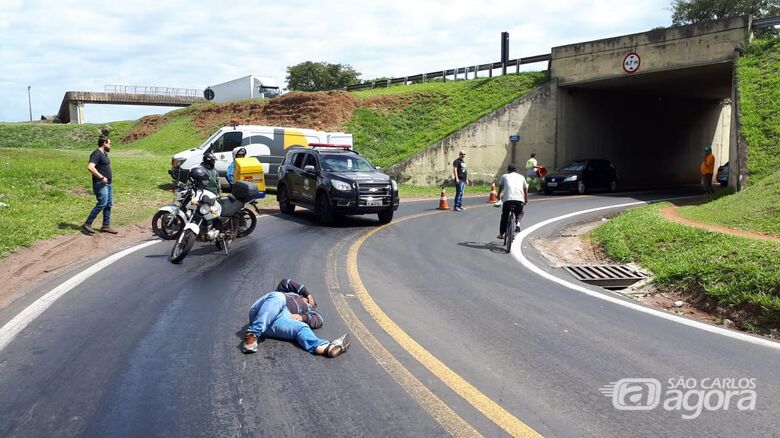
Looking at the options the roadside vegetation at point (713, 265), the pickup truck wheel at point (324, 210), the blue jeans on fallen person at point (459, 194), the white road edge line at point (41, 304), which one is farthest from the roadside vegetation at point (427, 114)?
the white road edge line at point (41, 304)

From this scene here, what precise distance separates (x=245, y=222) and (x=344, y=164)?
391 cm

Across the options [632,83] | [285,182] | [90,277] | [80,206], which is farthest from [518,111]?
[90,277]

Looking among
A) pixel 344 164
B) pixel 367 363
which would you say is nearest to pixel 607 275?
pixel 367 363

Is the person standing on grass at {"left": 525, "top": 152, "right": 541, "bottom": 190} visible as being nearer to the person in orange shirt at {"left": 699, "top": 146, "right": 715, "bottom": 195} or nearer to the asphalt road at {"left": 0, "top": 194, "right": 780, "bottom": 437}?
the person in orange shirt at {"left": 699, "top": 146, "right": 715, "bottom": 195}

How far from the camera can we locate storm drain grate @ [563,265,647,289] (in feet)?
28.0

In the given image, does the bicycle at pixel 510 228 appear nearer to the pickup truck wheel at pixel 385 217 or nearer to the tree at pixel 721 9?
the pickup truck wheel at pixel 385 217

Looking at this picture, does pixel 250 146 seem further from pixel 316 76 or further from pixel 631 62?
pixel 316 76

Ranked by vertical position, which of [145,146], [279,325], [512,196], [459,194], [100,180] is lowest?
[279,325]

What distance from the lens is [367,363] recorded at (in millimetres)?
4703

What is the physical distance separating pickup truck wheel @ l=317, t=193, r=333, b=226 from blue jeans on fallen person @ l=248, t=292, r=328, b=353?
8377 millimetres

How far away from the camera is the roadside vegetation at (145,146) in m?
12.8

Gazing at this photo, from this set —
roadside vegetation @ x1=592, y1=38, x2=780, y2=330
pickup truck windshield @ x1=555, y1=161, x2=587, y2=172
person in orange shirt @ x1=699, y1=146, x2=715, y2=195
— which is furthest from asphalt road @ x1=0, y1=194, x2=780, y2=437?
pickup truck windshield @ x1=555, y1=161, x2=587, y2=172

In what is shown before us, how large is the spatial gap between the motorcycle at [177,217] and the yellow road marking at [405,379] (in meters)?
4.36

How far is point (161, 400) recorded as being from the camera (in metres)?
3.97
